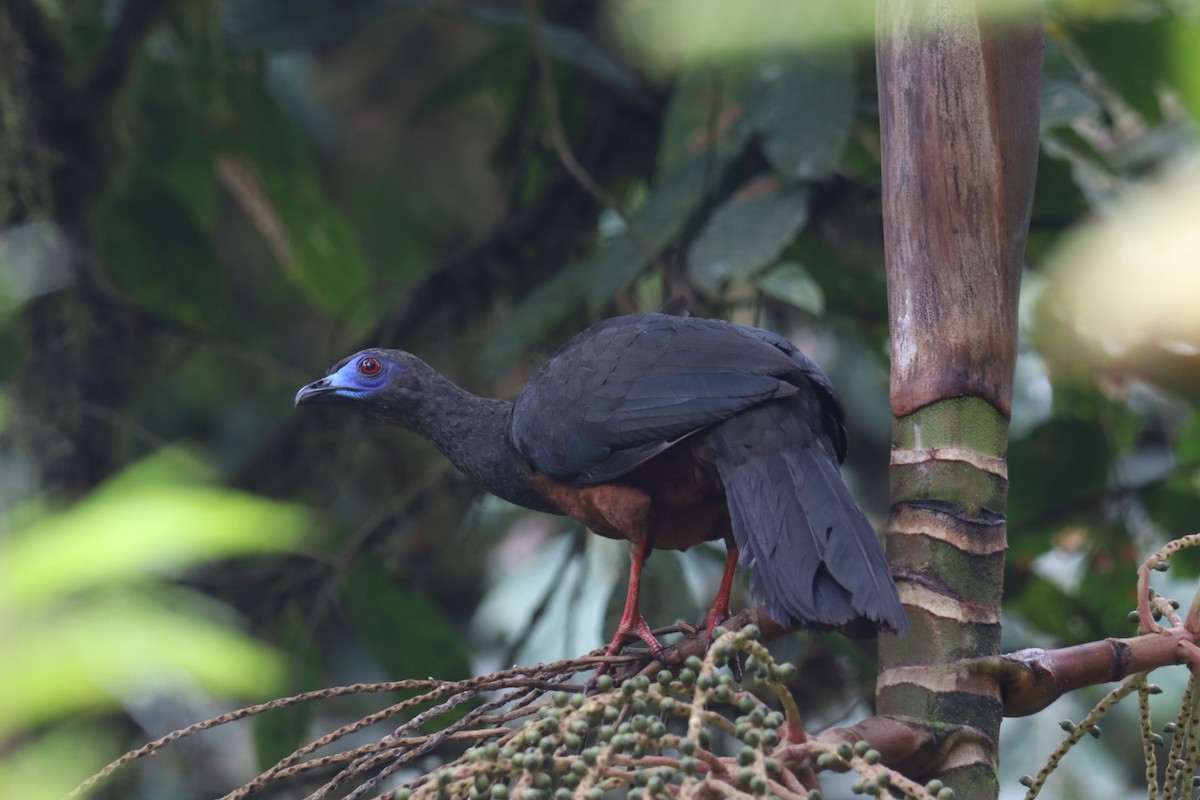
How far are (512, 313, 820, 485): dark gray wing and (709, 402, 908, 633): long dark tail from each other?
7 cm

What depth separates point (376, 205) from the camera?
779 centimetres

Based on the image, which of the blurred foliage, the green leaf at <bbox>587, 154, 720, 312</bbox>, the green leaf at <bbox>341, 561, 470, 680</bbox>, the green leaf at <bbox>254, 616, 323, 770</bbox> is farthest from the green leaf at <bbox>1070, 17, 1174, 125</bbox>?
the green leaf at <bbox>254, 616, 323, 770</bbox>

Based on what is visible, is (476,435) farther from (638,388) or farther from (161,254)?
(161,254)

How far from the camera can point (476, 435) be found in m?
3.24

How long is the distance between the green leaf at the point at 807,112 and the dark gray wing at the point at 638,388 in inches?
40.5

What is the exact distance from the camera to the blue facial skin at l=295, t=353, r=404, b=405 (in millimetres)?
3330

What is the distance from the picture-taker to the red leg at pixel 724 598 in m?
2.63

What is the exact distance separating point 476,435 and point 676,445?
27.2 inches

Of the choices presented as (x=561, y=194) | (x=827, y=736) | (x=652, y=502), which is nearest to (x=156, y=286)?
(x=561, y=194)

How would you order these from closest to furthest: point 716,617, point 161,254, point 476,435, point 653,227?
1. point 716,617
2. point 476,435
3. point 653,227
4. point 161,254

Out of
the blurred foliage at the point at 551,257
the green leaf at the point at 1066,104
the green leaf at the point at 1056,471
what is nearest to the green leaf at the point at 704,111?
the blurred foliage at the point at 551,257

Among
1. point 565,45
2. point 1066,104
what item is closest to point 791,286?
point 1066,104

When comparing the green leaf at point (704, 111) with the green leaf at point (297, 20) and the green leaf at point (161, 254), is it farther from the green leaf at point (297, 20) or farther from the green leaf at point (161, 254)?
the green leaf at point (161, 254)

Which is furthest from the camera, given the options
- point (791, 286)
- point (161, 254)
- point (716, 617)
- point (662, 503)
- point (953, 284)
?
point (161, 254)
